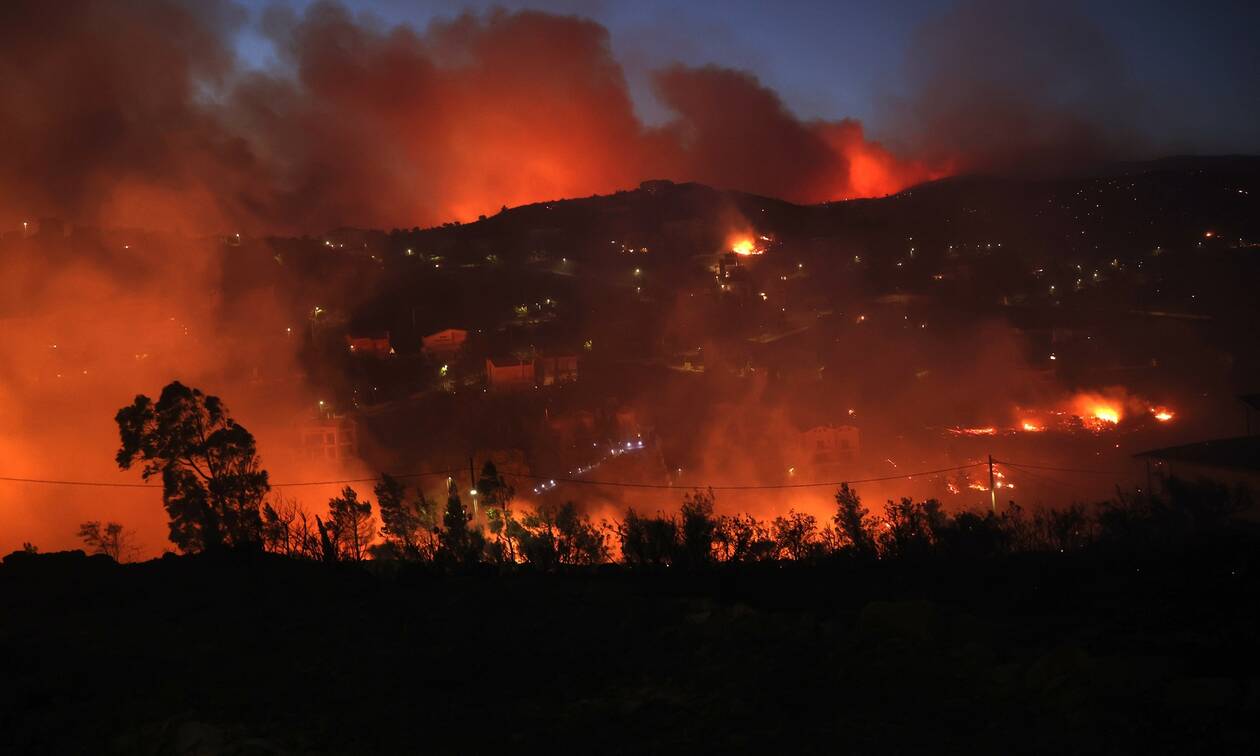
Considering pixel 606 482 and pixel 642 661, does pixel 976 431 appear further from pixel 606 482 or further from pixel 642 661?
pixel 642 661

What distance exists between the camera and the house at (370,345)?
46.8 meters

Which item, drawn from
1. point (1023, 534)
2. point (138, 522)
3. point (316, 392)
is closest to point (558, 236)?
point (316, 392)

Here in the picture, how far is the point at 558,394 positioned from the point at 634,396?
12.5ft

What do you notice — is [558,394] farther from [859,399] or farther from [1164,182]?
[1164,182]

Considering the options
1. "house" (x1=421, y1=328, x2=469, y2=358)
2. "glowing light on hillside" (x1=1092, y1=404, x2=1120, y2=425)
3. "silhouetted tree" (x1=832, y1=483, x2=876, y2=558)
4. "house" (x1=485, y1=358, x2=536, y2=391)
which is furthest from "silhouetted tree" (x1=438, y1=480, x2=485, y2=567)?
"glowing light on hillside" (x1=1092, y1=404, x2=1120, y2=425)

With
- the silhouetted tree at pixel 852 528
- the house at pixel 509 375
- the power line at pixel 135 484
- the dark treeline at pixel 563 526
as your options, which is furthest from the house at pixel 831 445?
the silhouetted tree at pixel 852 528

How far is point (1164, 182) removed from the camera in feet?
246

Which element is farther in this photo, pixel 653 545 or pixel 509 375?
pixel 509 375

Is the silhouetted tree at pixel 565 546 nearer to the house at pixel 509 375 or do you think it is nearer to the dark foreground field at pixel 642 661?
the dark foreground field at pixel 642 661

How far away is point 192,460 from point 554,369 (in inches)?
1051

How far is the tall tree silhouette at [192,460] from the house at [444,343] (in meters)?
29.4

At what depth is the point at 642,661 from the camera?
5.62 meters

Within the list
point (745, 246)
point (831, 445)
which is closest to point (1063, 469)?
point (831, 445)

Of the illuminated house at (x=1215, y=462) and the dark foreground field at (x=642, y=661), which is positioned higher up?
the illuminated house at (x=1215, y=462)
